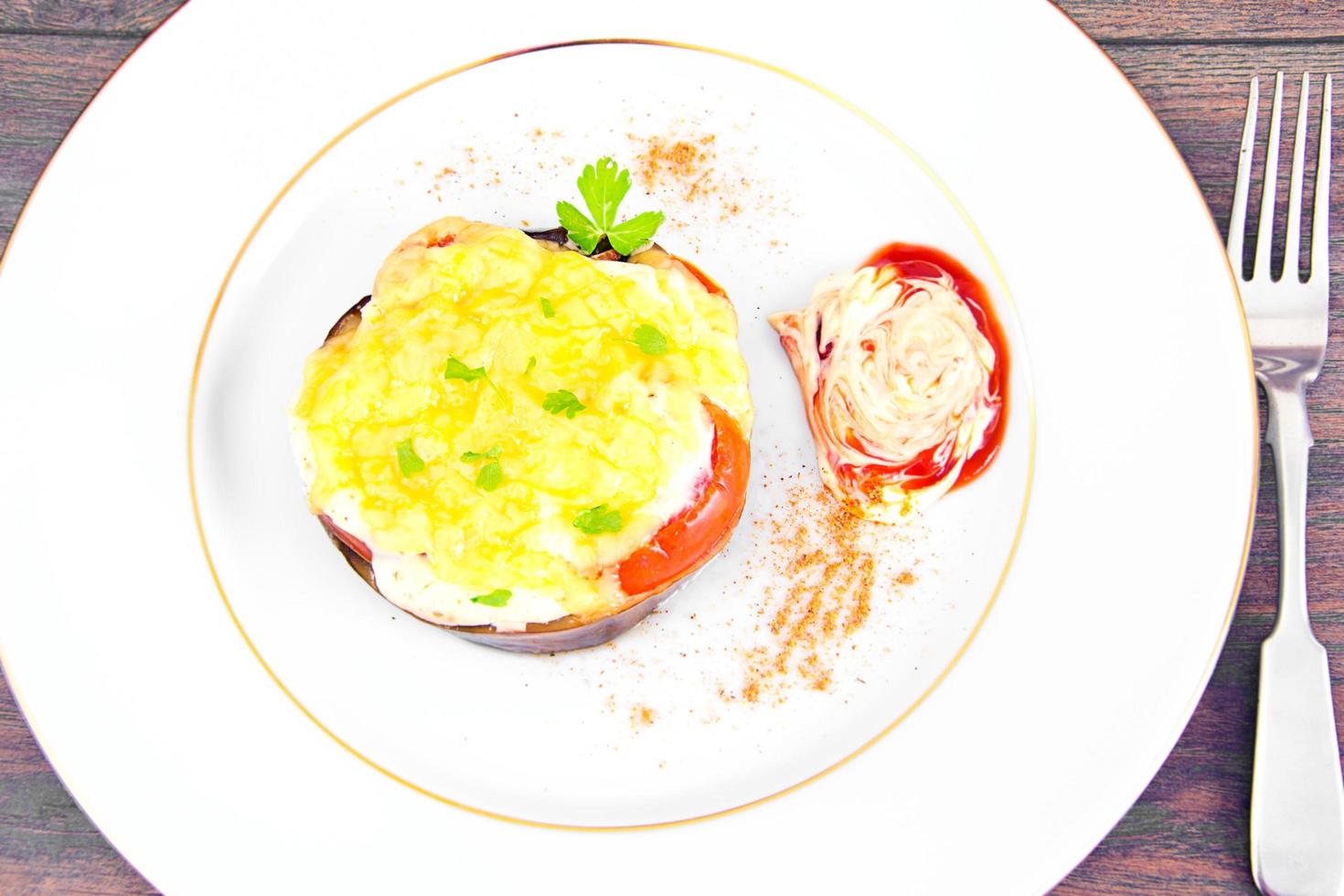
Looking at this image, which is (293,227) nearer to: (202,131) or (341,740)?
(202,131)

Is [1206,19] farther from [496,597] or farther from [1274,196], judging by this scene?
[496,597]

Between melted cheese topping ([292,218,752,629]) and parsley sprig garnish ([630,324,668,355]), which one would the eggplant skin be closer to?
melted cheese topping ([292,218,752,629])

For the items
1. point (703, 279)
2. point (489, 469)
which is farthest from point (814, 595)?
point (489, 469)

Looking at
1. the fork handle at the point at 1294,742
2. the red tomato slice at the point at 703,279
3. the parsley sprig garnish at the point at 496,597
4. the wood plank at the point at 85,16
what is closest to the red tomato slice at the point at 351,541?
the parsley sprig garnish at the point at 496,597

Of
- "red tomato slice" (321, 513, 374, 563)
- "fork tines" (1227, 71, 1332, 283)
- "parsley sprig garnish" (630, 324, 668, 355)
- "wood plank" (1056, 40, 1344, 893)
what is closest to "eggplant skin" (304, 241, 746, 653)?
"red tomato slice" (321, 513, 374, 563)

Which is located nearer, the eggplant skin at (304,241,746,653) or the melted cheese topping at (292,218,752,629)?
the melted cheese topping at (292,218,752,629)

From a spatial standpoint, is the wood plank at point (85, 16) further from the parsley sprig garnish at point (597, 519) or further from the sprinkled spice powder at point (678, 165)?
the parsley sprig garnish at point (597, 519)

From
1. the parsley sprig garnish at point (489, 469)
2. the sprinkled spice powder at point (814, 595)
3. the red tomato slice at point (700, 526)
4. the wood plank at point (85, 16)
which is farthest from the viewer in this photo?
the wood plank at point (85, 16)
